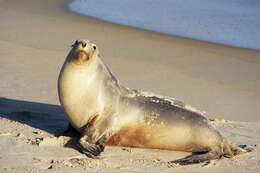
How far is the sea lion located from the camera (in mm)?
5863

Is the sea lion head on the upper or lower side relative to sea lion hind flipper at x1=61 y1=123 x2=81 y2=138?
upper

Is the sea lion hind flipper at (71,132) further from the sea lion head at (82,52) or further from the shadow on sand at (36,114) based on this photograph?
the sea lion head at (82,52)

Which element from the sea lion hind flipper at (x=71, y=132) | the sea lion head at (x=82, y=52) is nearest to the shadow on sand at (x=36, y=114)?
the sea lion hind flipper at (x=71, y=132)

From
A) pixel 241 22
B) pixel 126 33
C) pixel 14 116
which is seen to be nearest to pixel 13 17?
pixel 126 33

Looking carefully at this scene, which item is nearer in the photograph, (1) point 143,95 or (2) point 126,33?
(1) point 143,95

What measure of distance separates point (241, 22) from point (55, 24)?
15.3 ft

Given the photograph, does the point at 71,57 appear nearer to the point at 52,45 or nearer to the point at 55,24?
the point at 52,45

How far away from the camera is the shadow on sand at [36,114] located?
6.50 meters

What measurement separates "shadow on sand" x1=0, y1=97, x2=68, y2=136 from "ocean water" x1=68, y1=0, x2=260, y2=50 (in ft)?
21.9

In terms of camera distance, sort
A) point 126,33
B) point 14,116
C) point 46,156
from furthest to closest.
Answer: point 126,33 → point 14,116 → point 46,156

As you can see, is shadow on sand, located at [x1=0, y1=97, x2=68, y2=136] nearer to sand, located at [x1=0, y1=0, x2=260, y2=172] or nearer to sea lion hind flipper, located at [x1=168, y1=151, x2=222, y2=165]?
sand, located at [x1=0, y1=0, x2=260, y2=172]

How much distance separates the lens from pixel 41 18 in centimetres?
1535

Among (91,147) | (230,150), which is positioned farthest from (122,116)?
(230,150)

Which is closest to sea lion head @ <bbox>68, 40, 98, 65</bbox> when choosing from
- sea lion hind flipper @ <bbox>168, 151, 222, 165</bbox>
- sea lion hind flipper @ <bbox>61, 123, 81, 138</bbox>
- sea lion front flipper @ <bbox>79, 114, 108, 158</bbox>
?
sea lion front flipper @ <bbox>79, 114, 108, 158</bbox>
